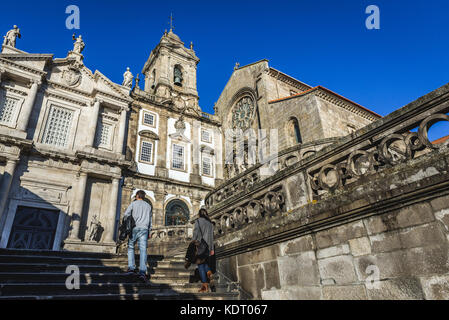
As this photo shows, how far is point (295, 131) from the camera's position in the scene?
59.0 ft

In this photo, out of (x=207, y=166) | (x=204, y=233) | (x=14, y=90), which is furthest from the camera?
(x=207, y=166)

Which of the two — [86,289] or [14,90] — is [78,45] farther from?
[86,289]

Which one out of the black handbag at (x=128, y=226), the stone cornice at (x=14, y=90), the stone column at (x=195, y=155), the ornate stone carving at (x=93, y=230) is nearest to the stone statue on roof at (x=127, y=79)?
the stone cornice at (x=14, y=90)

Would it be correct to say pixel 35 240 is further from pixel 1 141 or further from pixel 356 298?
pixel 356 298

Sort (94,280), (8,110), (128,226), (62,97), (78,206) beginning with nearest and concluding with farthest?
(94,280) → (128,226) → (78,206) → (8,110) → (62,97)

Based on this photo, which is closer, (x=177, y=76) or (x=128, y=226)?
(x=128, y=226)

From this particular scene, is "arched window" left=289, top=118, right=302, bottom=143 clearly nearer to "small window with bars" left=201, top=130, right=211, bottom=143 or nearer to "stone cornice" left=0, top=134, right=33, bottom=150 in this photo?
"small window with bars" left=201, top=130, right=211, bottom=143

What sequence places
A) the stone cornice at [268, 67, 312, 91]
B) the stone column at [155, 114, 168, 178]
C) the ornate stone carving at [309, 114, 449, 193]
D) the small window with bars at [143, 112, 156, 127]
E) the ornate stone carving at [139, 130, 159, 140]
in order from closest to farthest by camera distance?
the ornate stone carving at [309, 114, 449, 193] → the stone column at [155, 114, 168, 178] → the stone cornice at [268, 67, 312, 91] → the ornate stone carving at [139, 130, 159, 140] → the small window with bars at [143, 112, 156, 127]

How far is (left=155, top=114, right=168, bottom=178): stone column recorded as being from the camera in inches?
883

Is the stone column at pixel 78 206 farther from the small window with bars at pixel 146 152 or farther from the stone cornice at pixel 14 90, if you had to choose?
the stone cornice at pixel 14 90

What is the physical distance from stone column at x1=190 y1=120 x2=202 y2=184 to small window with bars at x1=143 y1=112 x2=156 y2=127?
4.19m

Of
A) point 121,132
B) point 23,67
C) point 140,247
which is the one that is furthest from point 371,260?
point 23,67

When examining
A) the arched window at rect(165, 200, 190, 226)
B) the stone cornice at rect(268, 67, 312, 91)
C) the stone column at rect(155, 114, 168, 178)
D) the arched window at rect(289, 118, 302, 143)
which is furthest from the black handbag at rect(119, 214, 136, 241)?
the stone cornice at rect(268, 67, 312, 91)

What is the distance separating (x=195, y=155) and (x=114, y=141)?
7766mm
